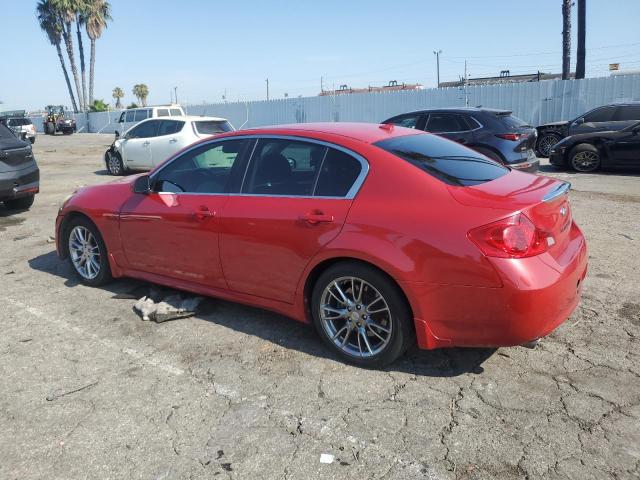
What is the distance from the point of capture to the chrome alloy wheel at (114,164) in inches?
586

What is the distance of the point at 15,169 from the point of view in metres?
8.78

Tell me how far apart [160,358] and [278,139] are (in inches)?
71.3

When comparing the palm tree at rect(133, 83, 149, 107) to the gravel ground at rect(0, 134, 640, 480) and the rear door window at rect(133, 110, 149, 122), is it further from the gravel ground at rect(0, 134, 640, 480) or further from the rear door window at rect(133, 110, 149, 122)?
the gravel ground at rect(0, 134, 640, 480)

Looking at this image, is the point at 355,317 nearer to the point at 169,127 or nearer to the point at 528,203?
the point at 528,203

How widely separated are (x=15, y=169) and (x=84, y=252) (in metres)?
4.43

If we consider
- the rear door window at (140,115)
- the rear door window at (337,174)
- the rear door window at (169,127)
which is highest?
the rear door window at (140,115)

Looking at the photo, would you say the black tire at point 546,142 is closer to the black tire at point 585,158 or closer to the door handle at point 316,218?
the black tire at point 585,158

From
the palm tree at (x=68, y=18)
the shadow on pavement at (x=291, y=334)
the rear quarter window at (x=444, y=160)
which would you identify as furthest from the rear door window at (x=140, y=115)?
the palm tree at (x=68, y=18)

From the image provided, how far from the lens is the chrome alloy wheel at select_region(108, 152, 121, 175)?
1488 centimetres

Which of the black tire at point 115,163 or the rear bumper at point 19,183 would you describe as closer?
the rear bumper at point 19,183

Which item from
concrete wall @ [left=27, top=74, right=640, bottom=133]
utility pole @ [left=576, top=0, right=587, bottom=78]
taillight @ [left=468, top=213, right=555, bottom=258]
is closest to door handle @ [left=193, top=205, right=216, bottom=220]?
taillight @ [left=468, top=213, right=555, bottom=258]

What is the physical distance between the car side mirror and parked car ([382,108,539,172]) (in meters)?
6.52

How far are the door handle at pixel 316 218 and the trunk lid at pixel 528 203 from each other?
0.81 m

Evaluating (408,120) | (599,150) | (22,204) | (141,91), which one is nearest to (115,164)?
(22,204)
